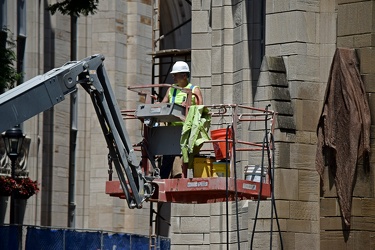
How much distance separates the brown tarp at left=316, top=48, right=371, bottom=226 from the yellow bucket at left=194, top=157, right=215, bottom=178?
5.76ft

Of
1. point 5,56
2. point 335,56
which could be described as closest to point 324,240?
point 335,56

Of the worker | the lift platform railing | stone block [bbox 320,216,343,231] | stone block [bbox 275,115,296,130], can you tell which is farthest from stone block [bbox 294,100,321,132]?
stone block [bbox 320,216,343,231]

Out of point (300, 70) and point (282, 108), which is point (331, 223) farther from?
point (300, 70)

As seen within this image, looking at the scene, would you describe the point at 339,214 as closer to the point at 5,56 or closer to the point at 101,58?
the point at 101,58

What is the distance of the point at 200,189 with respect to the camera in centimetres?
3033

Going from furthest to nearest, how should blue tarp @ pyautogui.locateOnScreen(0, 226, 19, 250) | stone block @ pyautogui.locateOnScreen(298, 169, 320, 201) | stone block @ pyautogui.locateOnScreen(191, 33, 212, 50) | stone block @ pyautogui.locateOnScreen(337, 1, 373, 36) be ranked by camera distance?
stone block @ pyautogui.locateOnScreen(191, 33, 212, 50), blue tarp @ pyautogui.locateOnScreen(0, 226, 19, 250), stone block @ pyautogui.locateOnScreen(298, 169, 320, 201), stone block @ pyautogui.locateOnScreen(337, 1, 373, 36)

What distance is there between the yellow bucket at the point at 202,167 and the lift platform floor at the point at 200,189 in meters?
0.32

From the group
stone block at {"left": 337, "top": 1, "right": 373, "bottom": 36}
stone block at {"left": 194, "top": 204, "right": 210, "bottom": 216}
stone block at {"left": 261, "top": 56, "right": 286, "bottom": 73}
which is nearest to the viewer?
stone block at {"left": 337, "top": 1, "right": 373, "bottom": 36}

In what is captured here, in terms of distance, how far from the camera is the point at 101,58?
98.7 feet

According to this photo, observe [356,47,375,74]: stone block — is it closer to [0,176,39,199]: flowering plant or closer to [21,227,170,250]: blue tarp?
[21,227,170,250]: blue tarp

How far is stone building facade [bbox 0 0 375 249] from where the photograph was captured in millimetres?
30453

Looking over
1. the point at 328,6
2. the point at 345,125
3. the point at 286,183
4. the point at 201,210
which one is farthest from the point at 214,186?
the point at 201,210

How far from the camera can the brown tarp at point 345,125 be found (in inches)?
1192

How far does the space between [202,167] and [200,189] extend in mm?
720
